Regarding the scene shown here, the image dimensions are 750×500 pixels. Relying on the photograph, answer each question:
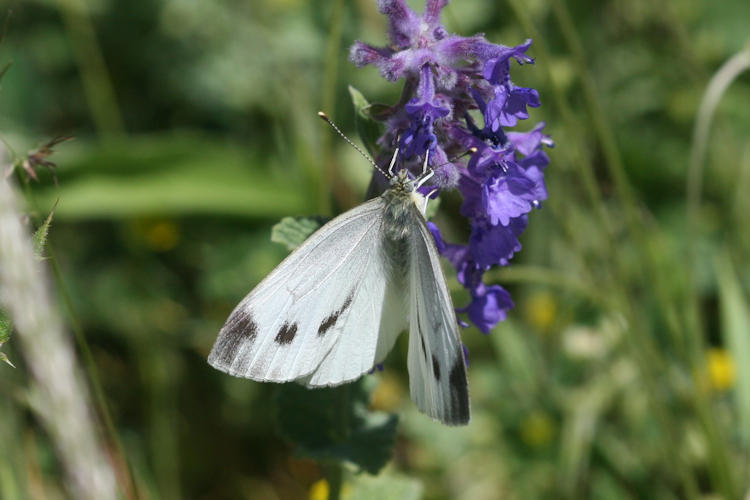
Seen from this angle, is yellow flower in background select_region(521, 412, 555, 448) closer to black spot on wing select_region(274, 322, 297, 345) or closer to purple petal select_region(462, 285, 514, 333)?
purple petal select_region(462, 285, 514, 333)

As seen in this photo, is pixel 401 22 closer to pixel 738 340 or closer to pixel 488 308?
pixel 488 308

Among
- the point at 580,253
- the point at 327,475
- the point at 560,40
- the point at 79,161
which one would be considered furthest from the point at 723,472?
the point at 79,161

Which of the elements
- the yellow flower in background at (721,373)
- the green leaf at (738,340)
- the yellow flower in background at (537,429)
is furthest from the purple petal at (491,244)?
the yellow flower in background at (721,373)

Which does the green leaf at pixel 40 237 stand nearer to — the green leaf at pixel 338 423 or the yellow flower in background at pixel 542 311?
the green leaf at pixel 338 423

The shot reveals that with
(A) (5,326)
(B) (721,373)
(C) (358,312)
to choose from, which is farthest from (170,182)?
(B) (721,373)

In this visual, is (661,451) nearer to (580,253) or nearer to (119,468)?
(580,253)

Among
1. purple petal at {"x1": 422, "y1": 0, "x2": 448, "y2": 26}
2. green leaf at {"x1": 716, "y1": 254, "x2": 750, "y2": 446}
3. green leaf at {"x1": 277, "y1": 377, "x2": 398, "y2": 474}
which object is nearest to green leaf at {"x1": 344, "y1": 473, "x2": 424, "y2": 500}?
green leaf at {"x1": 277, "y1": 377, "x2": 398, "y2": 474}
